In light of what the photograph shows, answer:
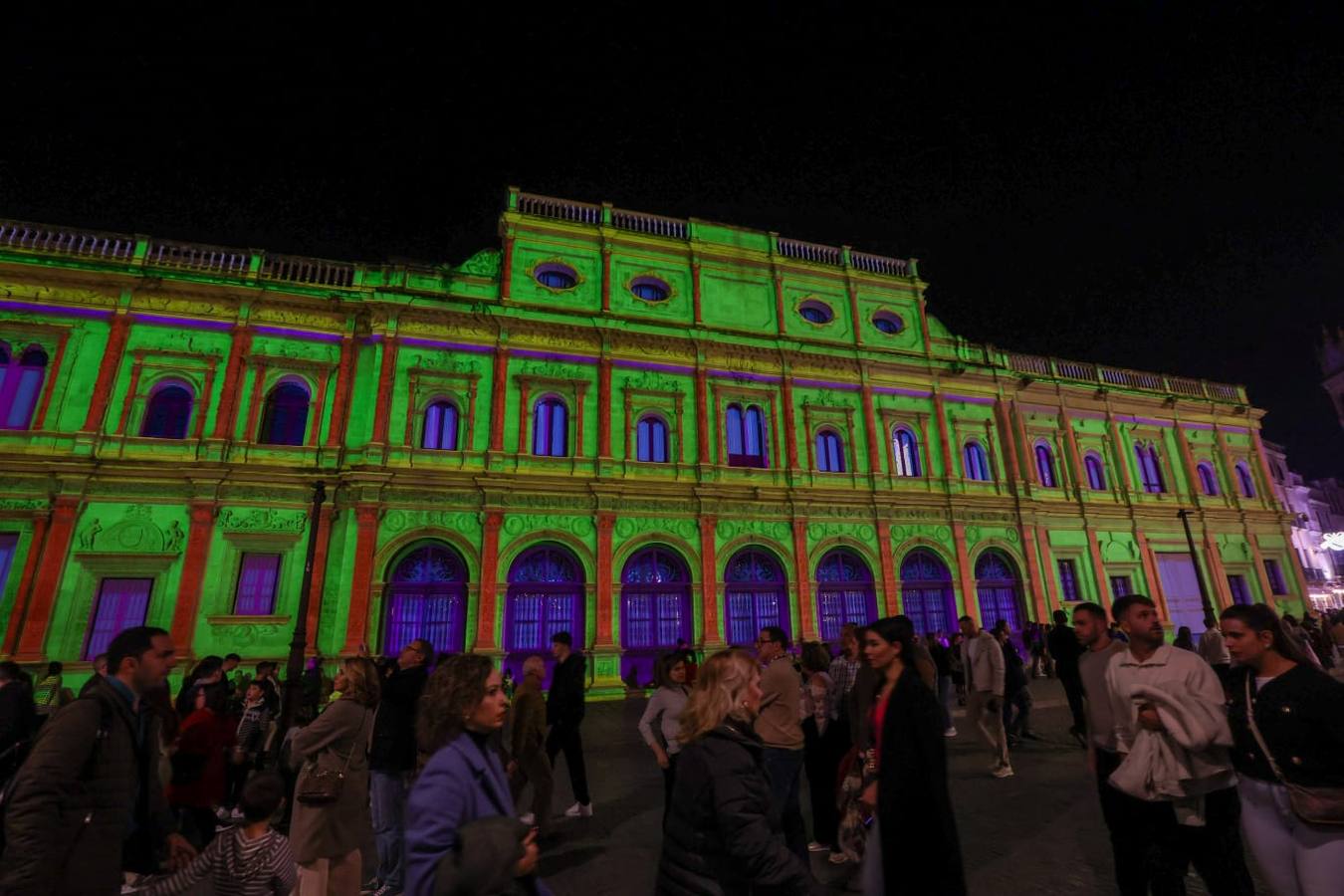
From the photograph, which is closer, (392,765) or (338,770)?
(338,770)

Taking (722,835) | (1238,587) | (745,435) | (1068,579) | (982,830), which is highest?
(745,435)

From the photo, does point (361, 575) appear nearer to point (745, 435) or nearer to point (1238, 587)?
point (745, 435)

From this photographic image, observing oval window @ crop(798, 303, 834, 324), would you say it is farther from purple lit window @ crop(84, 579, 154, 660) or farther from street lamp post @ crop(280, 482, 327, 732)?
purple lit window @ crop(84, 579, 154, 660)

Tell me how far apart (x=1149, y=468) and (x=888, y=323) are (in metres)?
12.4

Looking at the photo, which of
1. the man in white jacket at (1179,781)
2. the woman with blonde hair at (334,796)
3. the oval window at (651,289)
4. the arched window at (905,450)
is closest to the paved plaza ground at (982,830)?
the man in white jacket at (1179,781)

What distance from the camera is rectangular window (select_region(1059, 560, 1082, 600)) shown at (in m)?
21.2

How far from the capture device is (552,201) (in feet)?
63.1

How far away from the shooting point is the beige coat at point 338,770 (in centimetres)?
392

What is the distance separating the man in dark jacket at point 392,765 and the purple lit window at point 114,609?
39.4ft

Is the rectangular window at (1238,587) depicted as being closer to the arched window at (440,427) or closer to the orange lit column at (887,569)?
the orange lit column at (887,569)

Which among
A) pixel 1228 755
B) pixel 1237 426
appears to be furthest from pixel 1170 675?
pixel 1237 426

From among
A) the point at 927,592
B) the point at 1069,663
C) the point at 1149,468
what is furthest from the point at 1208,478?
the point at 1069,663

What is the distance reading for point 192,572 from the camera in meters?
13.8

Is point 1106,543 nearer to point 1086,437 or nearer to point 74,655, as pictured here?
point 1086,437
